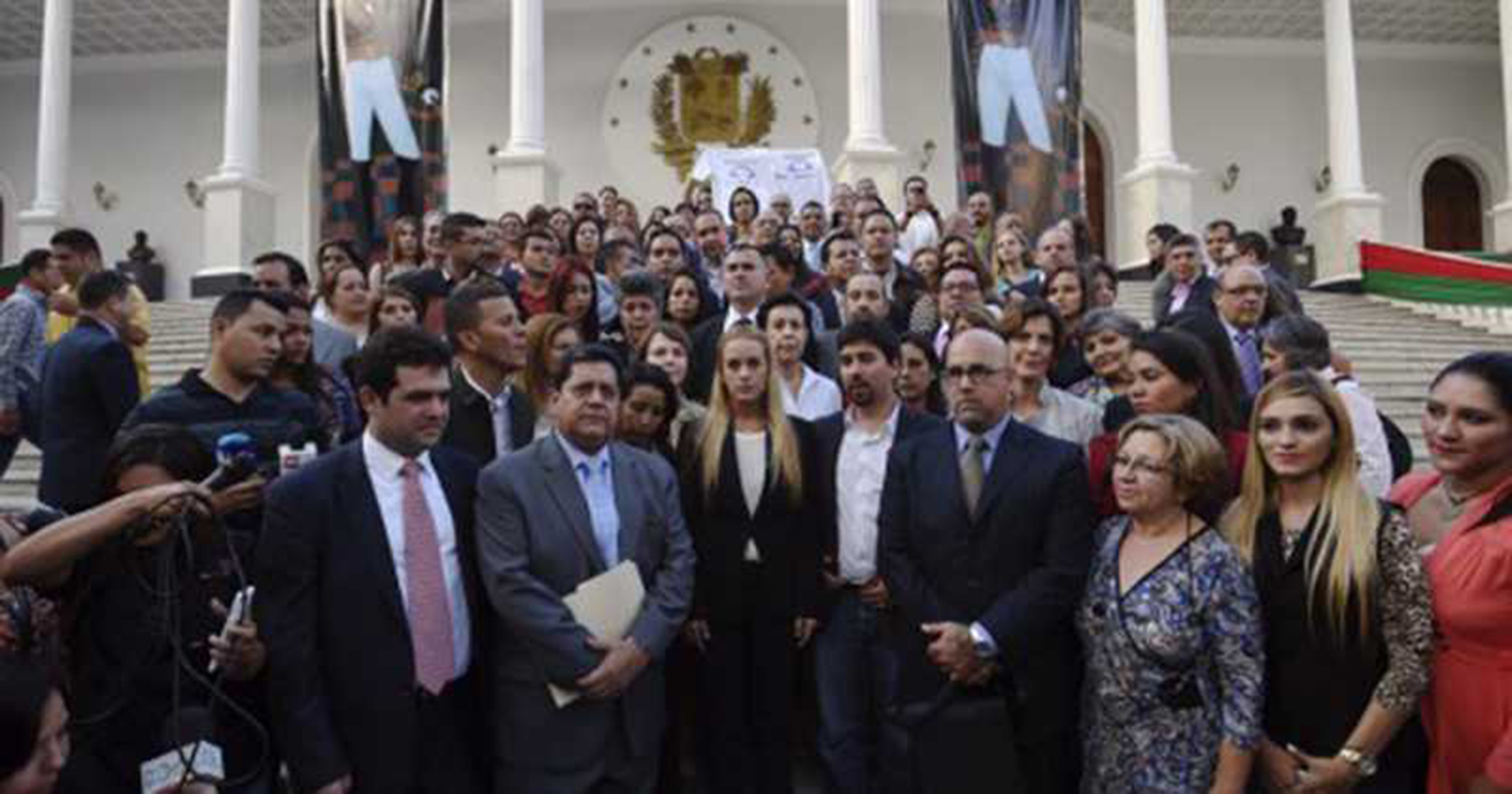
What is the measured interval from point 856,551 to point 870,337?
76cm

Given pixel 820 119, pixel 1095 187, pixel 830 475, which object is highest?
pixel 820 119

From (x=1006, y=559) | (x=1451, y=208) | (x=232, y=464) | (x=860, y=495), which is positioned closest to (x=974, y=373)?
(x=1006, y=559)

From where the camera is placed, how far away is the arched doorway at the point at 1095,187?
66.8ft

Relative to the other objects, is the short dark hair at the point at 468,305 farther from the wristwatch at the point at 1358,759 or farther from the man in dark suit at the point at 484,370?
the wristwatch at the point at 1358,759

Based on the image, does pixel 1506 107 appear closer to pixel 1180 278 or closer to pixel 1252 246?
pixel 1252 246

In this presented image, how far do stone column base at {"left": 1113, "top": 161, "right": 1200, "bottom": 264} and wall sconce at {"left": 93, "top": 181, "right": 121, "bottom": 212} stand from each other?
57.2 ft

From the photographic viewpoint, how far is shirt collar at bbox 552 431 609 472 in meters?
3.26

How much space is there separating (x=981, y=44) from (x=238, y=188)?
1003cm

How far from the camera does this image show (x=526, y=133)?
14.9 m

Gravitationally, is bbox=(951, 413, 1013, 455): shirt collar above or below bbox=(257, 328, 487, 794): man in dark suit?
above

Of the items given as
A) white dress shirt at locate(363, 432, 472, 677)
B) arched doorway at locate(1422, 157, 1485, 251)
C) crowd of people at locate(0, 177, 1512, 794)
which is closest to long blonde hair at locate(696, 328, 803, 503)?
crowd of people at locate(0, 177, 1512, 794)

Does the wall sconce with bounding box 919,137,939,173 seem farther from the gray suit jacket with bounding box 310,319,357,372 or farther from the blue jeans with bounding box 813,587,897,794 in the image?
the blue jeans with bounding box 813,587,897,794

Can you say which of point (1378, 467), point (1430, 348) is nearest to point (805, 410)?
point (1378, 467)

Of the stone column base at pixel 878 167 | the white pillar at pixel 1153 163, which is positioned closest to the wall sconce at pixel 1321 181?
the white pillar at pixel 1153 163
